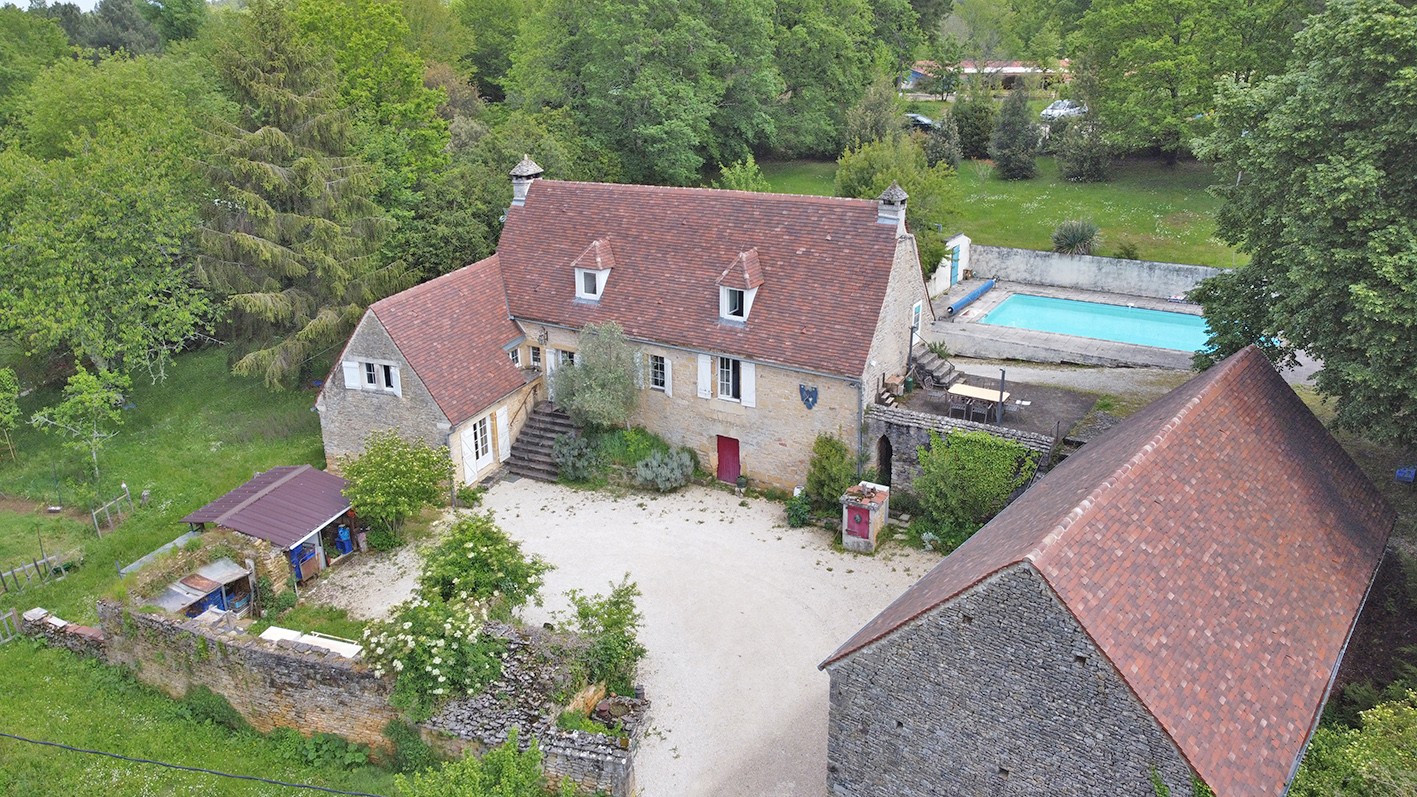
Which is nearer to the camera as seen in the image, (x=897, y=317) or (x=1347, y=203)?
(x=1347, y=203)

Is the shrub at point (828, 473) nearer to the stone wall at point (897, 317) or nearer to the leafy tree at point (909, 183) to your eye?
the stone wall at point (897, 317)

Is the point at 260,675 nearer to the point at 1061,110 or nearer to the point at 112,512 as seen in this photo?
the point at 112,512

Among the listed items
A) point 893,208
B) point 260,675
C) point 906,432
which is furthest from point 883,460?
point 260,675

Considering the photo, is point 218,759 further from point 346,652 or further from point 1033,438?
point 1033,438

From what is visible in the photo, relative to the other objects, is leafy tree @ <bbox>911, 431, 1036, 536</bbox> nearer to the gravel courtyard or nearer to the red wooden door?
the gravel courtyard

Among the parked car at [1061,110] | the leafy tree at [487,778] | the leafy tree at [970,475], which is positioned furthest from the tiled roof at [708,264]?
the parked car at [1061,110]

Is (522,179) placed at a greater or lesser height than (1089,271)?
greater
